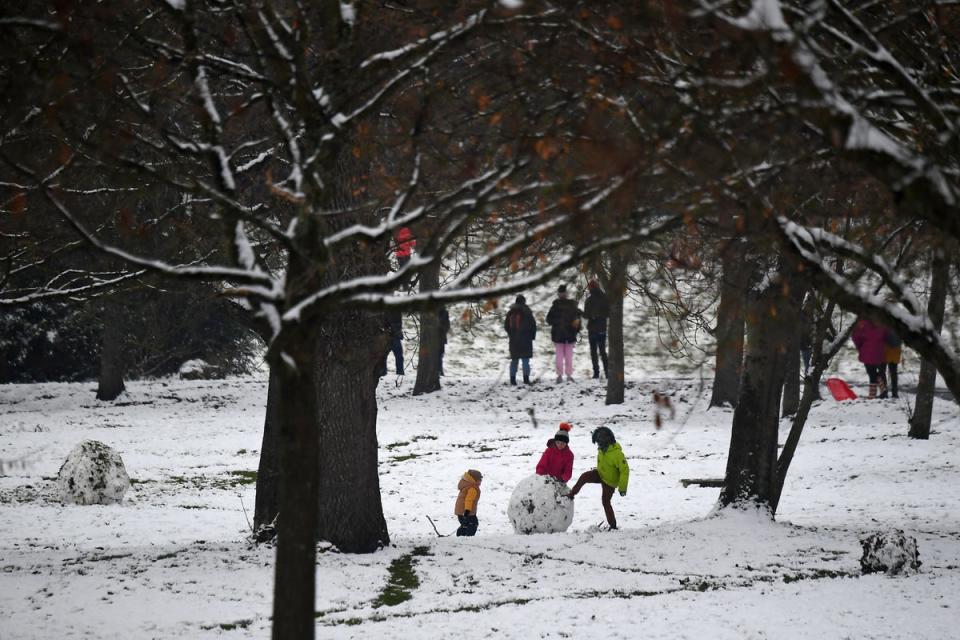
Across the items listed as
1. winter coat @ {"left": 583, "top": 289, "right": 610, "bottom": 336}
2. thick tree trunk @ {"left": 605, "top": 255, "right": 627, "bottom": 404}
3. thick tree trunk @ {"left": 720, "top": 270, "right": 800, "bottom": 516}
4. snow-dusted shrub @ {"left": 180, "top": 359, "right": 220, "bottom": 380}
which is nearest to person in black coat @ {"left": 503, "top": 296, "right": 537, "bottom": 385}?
winter coat @ {"left": 583, "top": 289, "right": 610, "bottom": 336}

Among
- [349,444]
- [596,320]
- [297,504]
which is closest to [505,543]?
[349,444]

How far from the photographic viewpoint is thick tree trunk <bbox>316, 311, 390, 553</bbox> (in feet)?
32.5

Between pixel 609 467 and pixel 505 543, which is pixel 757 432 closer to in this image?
pixel 609 467

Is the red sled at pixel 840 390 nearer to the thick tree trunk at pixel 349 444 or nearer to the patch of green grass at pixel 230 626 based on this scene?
the thick tree trunk at pixel 349 444

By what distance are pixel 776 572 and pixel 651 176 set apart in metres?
5.76

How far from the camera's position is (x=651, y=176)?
4.79 metres

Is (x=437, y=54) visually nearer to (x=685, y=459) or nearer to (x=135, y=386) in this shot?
(x=685, y=459)

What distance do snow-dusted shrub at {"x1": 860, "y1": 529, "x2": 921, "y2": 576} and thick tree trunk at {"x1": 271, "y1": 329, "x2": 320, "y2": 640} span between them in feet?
19.0

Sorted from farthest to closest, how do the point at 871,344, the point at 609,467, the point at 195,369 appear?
the point at 195,369
the point at 871,344
the point at 609,467

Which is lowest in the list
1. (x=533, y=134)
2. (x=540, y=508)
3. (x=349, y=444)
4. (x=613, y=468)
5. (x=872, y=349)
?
(x=540, y=508)

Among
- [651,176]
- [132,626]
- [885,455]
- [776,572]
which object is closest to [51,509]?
[132,626]

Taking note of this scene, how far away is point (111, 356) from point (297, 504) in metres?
18.3

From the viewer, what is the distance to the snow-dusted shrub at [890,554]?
9.08 m

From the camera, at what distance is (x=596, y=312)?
76.7 feet
